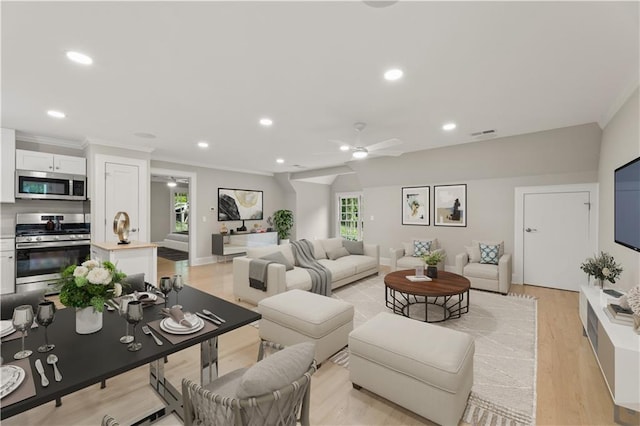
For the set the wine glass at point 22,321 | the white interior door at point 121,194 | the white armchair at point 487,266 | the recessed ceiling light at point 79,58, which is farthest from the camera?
the white interior door at point 121,194

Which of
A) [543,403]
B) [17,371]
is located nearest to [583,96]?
[543,403]

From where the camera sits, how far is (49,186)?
4.40 meters

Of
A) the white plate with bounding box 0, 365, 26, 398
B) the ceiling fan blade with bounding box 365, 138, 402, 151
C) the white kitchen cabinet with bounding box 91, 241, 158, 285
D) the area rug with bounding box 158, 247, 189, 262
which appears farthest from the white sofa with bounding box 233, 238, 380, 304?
the area rug with bounding box 158, 247, 189, 262

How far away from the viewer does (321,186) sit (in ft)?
30.5

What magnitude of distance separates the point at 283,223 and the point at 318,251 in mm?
3542

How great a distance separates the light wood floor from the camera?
6.15 feet

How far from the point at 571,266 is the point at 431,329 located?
4.19m

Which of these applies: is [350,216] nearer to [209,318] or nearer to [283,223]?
[283,223]

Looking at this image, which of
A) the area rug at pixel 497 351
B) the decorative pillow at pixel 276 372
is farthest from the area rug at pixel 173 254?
the decorative pillow at pixel 276 372

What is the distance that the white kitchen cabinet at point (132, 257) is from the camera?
12.0ft

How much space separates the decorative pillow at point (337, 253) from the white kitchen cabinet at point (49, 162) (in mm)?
4519

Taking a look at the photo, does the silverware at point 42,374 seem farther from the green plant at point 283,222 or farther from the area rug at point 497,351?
the green plant at point 283,222

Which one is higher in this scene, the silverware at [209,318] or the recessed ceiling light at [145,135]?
the recessed ceiling light at [145,135]

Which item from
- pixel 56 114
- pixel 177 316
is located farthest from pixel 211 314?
pixel 56 114
